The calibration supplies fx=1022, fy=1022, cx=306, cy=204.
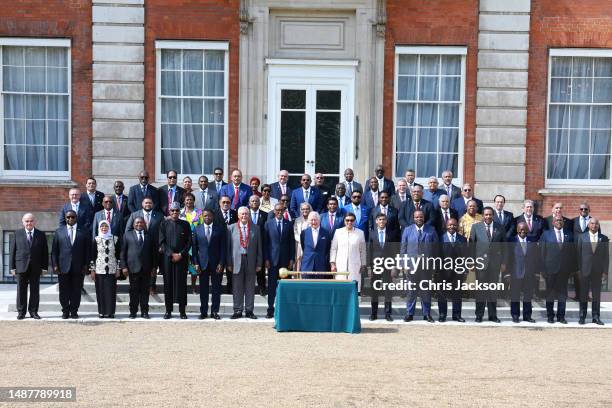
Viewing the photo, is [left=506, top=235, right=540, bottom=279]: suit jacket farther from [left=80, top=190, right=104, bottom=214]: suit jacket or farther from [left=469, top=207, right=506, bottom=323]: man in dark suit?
[left=80, top=190, right=104, bottom=214]: suit jacket

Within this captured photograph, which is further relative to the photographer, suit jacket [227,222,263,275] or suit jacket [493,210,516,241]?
suit jacket [493,210,516,241]

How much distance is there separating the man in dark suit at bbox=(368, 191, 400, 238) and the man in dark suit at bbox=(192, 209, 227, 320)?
2.40m

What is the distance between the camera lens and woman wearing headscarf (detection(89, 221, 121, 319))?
15.5m

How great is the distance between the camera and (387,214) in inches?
636

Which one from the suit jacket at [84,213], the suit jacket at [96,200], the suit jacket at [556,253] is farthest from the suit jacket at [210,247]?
the suit jacket at [556,253]

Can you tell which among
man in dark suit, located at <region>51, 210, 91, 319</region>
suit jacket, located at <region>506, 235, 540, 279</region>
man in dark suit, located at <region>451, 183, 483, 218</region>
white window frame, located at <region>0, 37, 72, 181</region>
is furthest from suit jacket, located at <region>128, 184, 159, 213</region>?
suit jacket, located at <region>506, 235, 540, 279</region>

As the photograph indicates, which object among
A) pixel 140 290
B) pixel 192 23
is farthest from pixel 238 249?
pixel 192 23

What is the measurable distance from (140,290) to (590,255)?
6.97 metres

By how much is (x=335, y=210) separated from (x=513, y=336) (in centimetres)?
344

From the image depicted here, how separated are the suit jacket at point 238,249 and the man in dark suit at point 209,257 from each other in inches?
3.6

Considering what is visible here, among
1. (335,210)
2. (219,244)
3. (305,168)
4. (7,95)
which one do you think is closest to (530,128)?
(305,168)

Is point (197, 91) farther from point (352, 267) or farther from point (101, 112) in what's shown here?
point (352, 267)

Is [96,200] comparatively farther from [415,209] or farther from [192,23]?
[415,209]

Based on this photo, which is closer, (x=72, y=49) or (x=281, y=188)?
(x=281, y=188)
